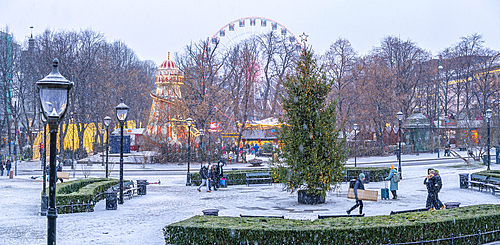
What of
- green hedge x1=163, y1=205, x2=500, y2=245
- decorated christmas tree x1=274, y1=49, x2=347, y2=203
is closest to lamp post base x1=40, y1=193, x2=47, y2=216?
green hedge x1=163, y1=205, x2=500, y2=245

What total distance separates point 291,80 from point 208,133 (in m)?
28.7

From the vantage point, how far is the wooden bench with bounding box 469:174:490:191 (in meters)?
21.6

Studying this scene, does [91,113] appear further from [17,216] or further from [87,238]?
[87,238]

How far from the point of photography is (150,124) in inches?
1921

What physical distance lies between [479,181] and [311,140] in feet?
35.5

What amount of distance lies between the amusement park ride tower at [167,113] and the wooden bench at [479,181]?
93.4 feet

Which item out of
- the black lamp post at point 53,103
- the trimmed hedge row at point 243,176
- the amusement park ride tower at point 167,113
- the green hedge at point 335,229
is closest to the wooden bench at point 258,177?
the trimmed hedge row at point 243,176

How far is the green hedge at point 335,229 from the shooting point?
968 centimetres

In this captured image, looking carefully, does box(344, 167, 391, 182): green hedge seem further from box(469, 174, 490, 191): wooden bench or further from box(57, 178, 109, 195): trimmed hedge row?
box(57, 178, 109, 195): trimmed hedge row

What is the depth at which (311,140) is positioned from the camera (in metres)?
17.0

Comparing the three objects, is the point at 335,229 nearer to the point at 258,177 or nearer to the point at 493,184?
the point at 493,184

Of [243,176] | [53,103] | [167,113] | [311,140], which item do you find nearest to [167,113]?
[167,113]

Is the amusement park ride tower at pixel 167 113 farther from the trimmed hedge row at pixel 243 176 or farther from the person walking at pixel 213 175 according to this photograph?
the person walking at pixel 213 175

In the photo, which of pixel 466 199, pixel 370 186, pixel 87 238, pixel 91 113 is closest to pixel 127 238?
pixel 87 238
